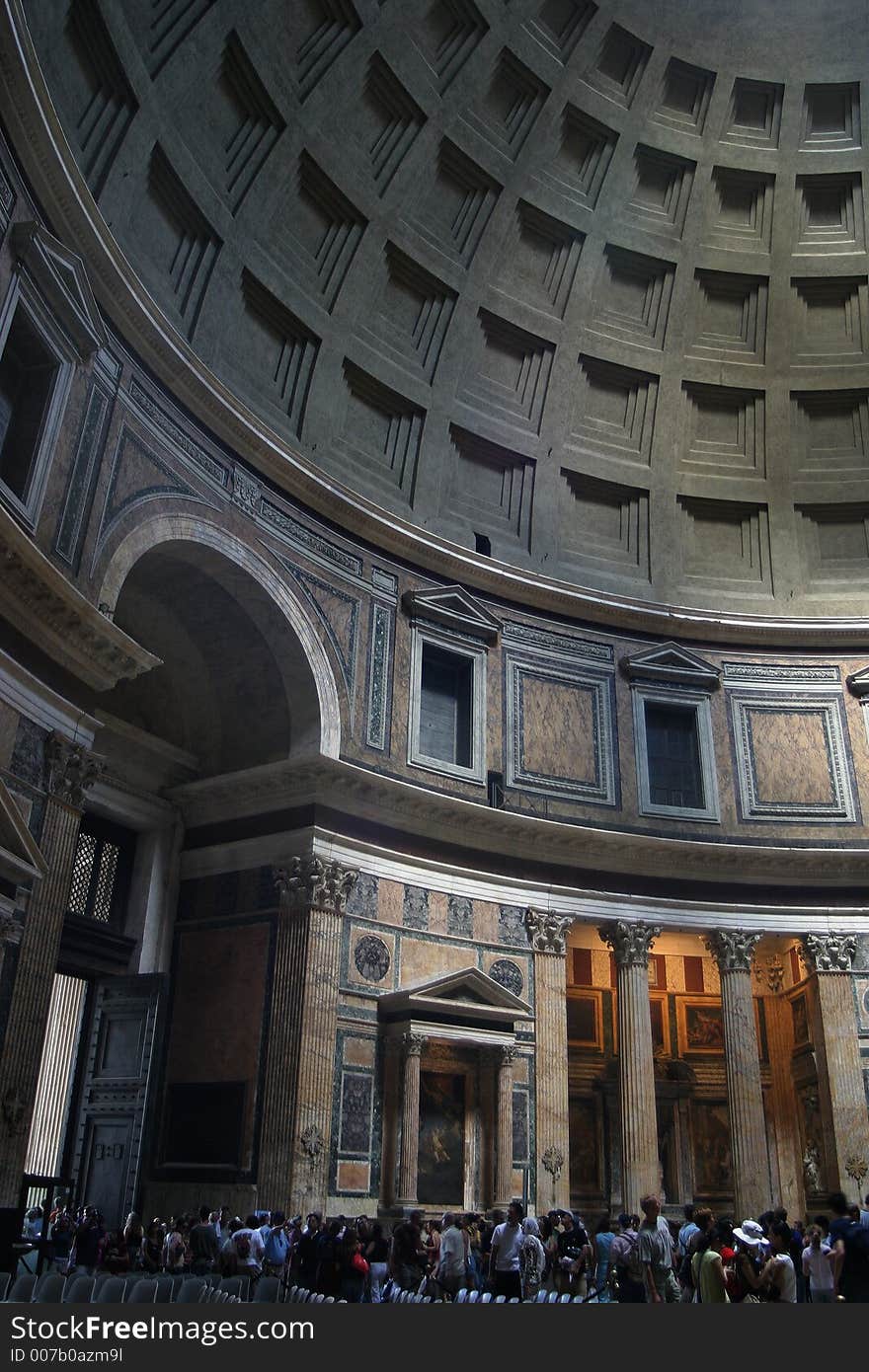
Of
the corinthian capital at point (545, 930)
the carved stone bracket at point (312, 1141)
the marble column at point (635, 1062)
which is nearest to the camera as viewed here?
the carved stone bracket at point (312, 1141)

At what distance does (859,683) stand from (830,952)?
5985mm

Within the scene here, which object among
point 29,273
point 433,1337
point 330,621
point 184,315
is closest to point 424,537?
point 330,621

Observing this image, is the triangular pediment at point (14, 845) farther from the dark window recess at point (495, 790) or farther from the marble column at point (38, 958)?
the dark window recess at point (495, 790)

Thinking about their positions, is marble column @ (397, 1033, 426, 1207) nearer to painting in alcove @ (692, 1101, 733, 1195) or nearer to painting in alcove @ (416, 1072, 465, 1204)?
painting in alcove @ (416, 1072, 465, 1204)

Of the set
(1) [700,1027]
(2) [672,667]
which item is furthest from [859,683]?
(1) [700,1027]

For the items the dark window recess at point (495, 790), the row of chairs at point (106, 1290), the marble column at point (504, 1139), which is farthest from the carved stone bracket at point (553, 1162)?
the row of chairs at point (106, 1290)

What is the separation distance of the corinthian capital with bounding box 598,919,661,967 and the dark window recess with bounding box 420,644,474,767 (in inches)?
164

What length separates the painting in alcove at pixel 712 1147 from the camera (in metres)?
22.5

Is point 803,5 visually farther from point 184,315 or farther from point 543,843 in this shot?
point 543,843

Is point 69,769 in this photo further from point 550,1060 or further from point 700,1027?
point 700,1027

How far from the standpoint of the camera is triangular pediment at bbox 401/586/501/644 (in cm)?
2125

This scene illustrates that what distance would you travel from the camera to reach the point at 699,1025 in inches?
947

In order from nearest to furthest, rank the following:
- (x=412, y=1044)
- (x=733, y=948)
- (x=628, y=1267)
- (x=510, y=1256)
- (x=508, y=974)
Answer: (x=628, y=1267)
(x=510, y=1256)
(x=412, y=1044)
(x=508, y=974)
(x=733, y=948)

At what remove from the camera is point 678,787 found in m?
Result: 23.3
